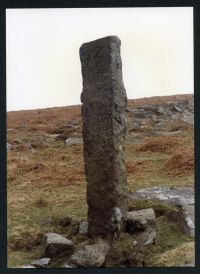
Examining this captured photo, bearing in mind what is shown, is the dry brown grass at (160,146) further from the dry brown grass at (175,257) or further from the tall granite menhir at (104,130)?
the dry brown grass at (175,257)

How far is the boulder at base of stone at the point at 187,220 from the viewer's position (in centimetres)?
1218

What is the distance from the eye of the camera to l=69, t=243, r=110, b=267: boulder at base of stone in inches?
444

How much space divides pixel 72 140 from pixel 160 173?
11870 millimetres

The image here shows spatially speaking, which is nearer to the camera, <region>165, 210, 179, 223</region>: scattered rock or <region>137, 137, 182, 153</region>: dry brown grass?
<region>165, 210, 179, 223</region>: scattered rock

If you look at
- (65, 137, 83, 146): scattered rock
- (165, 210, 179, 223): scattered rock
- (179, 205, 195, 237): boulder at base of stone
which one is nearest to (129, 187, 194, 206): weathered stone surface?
(165, 210, 179, 223): scattered rock

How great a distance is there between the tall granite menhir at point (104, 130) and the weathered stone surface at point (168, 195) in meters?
2.41

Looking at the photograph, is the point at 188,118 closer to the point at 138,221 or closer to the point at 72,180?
the point at 72,180

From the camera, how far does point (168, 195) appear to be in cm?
1489

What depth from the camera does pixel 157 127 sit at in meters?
34.4

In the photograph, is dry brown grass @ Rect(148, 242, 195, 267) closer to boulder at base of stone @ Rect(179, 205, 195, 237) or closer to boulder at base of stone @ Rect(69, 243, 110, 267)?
boulder at base of stone @ Rect(179, 205, 195, 237)

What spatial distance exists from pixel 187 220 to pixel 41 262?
3.29 m

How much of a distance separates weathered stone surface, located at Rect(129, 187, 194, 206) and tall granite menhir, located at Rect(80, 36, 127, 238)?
2.41 m

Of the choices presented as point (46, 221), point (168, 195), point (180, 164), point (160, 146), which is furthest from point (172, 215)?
point (160, 146)

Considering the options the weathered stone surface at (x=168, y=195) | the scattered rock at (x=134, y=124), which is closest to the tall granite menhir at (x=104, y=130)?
the weathered stone surface at (x=168, y=195)
